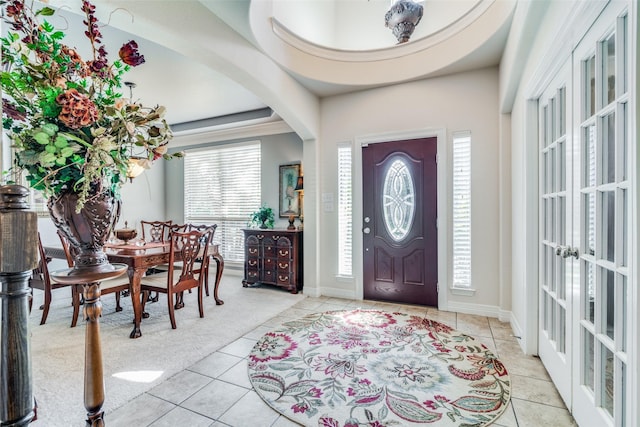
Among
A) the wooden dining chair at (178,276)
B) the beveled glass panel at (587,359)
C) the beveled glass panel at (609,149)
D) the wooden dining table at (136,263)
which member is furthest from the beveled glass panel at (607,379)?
the wooden dining table at (136,263)

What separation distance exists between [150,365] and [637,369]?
286 cm

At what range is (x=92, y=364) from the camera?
108cm

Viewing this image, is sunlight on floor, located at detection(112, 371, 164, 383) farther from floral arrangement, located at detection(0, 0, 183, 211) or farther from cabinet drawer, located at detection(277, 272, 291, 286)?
cabinet drawer, located at detection(277, 272, 291, 286)

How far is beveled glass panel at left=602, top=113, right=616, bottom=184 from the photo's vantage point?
1.36 meters

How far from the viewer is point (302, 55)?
3.64 metres

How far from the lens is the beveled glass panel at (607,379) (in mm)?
1387

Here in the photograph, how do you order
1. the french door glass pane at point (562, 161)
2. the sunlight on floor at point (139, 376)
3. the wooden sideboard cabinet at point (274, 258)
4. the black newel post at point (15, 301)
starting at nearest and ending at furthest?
the black newel post at point (15, 301) → the french door glass pane at point (562, 161) → the sunlight on floor at point (139, 376) → the wooden sideboard cabinet at point (274, 258)

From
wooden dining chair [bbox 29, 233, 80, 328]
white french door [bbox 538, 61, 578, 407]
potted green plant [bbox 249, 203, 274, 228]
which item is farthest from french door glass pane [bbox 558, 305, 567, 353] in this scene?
wooden dining chair [bbox 29, 233, 80, 328]

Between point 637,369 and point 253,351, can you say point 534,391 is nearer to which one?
point 637,369

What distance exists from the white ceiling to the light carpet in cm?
258

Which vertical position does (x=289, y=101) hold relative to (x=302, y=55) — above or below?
below

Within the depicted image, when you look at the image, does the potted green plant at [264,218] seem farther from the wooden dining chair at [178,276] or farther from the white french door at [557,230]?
the white french door at [557,230]

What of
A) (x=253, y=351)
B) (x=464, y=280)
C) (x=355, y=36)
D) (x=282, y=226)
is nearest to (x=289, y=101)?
(x=355, y=36)

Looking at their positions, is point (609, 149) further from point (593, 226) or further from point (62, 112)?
point (62, 112)
